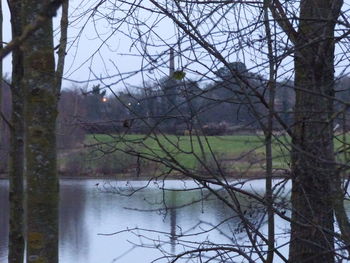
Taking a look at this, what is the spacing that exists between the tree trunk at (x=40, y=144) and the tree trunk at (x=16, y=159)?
184 centimetres

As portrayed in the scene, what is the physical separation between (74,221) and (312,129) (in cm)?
1056

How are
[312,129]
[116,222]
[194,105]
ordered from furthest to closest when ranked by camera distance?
1. [116,222]
2. [194,105]
3. [312,129]

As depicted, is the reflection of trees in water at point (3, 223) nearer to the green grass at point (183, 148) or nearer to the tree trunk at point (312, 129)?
the green grass at point (183, 148)

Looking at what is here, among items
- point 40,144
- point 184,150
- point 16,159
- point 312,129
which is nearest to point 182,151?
point 184,150

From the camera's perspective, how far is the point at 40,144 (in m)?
3.46

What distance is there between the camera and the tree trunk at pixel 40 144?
3.45 metres

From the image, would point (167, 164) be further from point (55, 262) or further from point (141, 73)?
point (55, 262)

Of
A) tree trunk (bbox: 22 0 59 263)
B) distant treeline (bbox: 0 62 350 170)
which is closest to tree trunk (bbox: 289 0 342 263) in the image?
distant treeline (bbox: 0 62 350 170)

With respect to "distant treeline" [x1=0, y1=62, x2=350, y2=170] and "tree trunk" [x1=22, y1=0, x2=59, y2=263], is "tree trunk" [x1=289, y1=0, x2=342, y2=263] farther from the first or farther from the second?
"tree trunk" [x1=22, y1=0, x2=59, y2=263]

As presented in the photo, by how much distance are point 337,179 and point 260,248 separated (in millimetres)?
1239

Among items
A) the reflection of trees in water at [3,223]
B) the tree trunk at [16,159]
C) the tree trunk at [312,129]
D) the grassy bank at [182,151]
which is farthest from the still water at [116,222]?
the tree trunk at [16,159]

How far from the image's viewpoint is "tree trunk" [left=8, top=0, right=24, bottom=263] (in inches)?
209

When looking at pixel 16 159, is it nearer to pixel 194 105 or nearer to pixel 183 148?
pixel 183 148

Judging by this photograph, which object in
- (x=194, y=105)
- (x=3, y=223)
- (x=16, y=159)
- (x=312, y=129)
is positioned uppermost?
(x=194, y=105)
